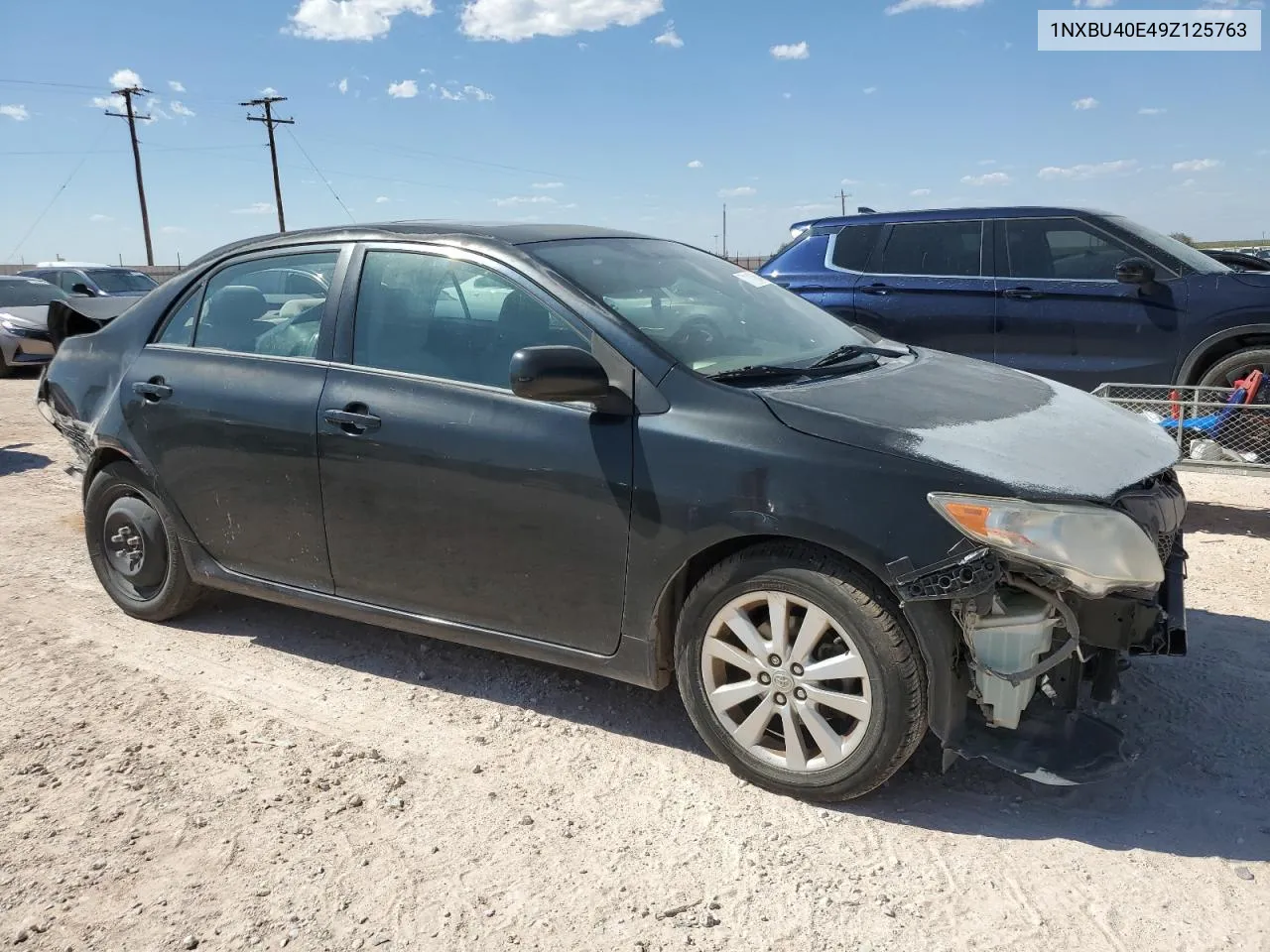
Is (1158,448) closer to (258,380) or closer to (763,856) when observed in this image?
(763,856)

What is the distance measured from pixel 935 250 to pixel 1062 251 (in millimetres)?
899

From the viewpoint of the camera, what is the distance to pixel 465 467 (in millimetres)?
3479

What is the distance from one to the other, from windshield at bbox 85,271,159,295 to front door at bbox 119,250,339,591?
16.9 metres

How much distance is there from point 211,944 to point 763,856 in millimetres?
1460

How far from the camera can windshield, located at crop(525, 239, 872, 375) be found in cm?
348

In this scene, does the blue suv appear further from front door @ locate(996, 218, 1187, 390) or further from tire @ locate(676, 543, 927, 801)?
tire @ locate(676, 543, 927, 801)

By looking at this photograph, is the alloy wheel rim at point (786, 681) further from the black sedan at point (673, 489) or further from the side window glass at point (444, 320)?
the side window glass at point (444, 320)

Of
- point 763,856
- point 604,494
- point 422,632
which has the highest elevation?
point 604,494

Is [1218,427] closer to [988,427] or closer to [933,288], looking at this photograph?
[933,288]

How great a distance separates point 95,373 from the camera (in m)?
4.68

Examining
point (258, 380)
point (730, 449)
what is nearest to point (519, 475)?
point (730, 449)

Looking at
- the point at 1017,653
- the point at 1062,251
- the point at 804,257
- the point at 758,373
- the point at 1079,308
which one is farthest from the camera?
the point at 804,257

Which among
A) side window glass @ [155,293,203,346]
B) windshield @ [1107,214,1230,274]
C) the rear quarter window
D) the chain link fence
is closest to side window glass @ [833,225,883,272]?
the rear quarter window

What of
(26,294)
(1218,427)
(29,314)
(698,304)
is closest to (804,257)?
(1218,427)
